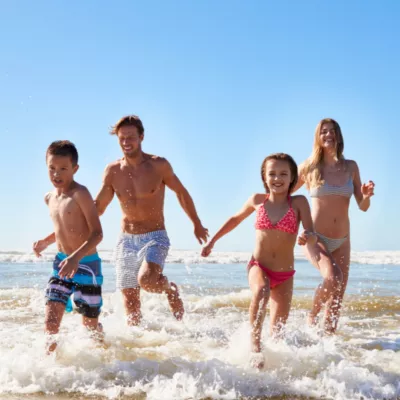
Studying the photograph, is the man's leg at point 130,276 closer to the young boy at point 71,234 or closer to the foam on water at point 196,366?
the foam on water at point 196,366

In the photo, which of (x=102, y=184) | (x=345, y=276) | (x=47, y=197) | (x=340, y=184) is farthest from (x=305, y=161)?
(x=47, y=197)

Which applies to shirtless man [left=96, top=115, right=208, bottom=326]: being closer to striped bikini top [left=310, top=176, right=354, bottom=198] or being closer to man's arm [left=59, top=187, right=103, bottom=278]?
man's arm [left=59, top=187, right=103, bottom=278]

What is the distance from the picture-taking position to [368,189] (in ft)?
18.0

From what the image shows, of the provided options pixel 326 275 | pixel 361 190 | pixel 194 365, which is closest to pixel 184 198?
pixel 326 275

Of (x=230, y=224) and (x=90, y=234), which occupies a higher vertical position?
(x=230, y=224)

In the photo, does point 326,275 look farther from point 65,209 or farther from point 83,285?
point 65,209

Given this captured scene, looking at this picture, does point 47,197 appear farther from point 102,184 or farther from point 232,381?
point 232,381

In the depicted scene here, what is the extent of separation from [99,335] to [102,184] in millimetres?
1630

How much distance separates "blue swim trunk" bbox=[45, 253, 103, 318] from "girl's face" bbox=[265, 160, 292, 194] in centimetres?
165

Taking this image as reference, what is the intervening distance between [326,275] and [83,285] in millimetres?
2264

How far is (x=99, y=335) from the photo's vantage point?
4.67 meters

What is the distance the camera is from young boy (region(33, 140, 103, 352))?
4426mm

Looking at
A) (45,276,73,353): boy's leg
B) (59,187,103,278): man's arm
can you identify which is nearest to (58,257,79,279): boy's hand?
(59,187,103,278): man's arm

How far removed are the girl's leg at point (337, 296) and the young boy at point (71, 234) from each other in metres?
2.27
